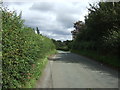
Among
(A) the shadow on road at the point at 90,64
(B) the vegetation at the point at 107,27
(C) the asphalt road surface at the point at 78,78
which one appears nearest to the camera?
(C) the asphalt road surface at the point at 78,78

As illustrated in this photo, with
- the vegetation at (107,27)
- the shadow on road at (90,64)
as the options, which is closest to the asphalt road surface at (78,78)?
the shadow on road at (90,64)

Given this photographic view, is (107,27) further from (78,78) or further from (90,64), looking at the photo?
(78,78)

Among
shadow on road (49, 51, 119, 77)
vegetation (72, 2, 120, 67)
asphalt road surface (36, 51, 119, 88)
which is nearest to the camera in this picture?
asphalt road surface (36, 51, 119, 88)

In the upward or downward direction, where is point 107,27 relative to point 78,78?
upward

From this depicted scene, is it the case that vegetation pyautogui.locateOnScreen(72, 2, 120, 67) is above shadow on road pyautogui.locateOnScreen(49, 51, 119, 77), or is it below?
above

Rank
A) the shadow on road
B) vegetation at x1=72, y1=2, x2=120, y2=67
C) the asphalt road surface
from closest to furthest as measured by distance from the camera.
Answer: the asphalt road surface < the shadow on road < vegetation at x1=72, y1=2, x2=120, y2=67

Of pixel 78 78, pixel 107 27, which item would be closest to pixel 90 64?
pixel 107 27

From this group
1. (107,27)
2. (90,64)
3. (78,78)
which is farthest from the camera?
(107,27)

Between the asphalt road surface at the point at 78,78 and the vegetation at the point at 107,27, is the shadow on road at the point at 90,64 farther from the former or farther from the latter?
the vegetation at the point at 107,27

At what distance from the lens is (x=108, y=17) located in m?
17.7

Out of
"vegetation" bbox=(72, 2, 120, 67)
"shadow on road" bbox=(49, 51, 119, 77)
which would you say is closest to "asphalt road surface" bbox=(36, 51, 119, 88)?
"shadow on road" bbox=(49, 51, 119, 77)

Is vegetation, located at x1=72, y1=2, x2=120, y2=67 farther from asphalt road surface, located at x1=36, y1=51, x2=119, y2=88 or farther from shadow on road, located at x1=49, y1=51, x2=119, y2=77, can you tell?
asphalt road surface, located at x1=36, y1=51, x2=119, y2=88

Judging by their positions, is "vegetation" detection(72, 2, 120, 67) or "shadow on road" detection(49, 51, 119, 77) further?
"vegetation" detection(72, 2, 120, 67)

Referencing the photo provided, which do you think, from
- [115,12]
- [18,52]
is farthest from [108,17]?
[18,52]
